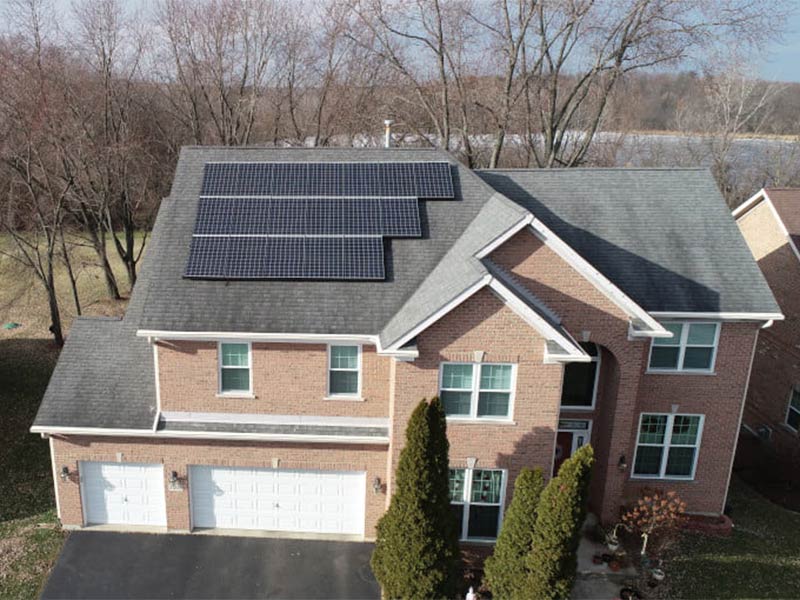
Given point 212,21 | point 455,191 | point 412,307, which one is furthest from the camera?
point 212,21

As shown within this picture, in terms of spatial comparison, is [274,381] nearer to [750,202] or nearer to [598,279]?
[598,279]

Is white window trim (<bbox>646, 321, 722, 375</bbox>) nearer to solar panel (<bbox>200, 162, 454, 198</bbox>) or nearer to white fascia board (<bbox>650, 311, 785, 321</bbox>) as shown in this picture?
white fascia board (<bbox>650, 311, 785, 321</bbox>)

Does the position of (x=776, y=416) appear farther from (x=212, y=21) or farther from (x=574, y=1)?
(x=212, y=21)

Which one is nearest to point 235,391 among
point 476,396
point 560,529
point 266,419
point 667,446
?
point 266,419

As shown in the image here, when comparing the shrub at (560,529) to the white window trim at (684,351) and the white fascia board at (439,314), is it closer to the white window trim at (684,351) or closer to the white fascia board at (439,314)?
the white fascia board at (439,314)

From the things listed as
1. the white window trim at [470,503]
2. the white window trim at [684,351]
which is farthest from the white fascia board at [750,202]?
the white window trim at [470,503]

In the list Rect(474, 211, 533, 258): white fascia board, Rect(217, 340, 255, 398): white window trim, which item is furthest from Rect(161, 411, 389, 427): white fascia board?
Rect(474, 211, 533, 258): white fascia board

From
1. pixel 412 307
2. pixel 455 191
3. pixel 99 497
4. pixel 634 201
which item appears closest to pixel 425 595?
pixel 412 307
